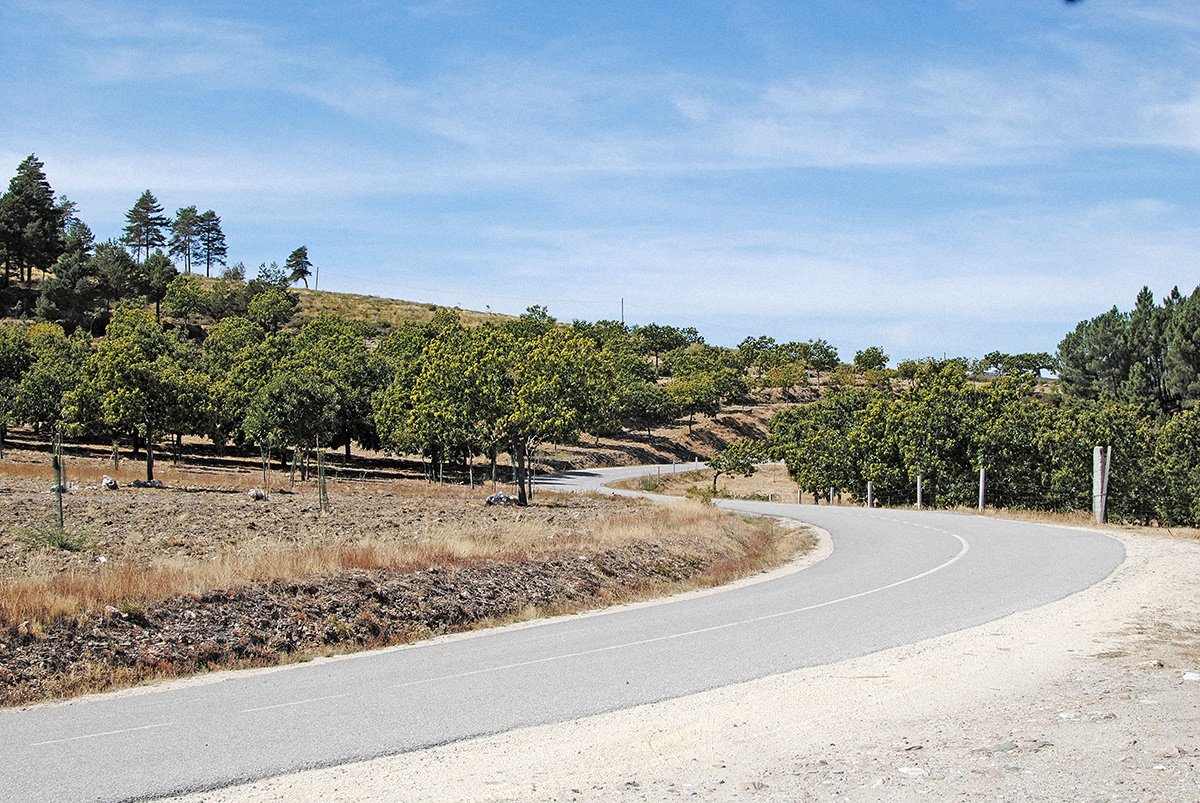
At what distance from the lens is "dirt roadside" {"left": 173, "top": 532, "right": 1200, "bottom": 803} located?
6.56m

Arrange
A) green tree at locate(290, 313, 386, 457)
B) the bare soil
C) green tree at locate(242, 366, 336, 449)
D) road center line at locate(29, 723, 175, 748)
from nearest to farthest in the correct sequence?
1. road center line at locate(29, 723, 175, 748)
2. the bare soil
3. green tree at locate(242, 366, 336, 449)
4. green tree at locate(290, 313, 386, 457)

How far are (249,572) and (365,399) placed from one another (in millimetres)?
51519

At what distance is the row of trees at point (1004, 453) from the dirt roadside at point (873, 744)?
29707 millimetres

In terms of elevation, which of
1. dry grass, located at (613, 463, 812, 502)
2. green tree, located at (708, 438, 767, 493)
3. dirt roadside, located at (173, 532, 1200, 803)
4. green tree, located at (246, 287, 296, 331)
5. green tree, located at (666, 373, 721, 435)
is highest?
green tree, located at (246, 287, 296, 331)

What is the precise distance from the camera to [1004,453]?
1671 inches

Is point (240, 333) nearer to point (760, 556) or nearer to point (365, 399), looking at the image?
point (365, 399)

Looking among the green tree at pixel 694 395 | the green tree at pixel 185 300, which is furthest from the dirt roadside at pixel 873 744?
the green tree at pixel 185 300

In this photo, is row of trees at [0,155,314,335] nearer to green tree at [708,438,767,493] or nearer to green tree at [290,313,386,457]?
green tree at [290,313,386,457]

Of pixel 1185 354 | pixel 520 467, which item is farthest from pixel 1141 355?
pixel 520 467

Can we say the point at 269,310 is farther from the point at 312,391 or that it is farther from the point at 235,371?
the point at 312,391

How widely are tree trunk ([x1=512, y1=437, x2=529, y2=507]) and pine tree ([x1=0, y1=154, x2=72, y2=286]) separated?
8863cm

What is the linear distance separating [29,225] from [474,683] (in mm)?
117121

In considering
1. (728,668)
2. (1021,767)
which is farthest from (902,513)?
(1021,767)

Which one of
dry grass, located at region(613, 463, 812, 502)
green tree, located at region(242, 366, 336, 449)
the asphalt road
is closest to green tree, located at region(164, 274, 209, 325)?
green tree, located at region(242, 366, 336, 449)
